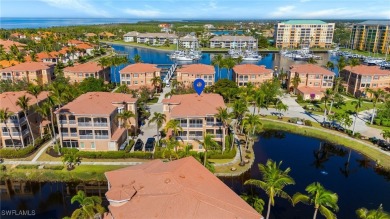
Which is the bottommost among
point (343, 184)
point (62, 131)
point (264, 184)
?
point (343, 184)

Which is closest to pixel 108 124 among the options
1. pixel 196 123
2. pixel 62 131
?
pixel 62 131

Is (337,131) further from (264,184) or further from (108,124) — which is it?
(108,124)

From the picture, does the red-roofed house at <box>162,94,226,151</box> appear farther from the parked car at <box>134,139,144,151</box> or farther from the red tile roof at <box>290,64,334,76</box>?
the red tile roof at <box>290,64,334,76</box>

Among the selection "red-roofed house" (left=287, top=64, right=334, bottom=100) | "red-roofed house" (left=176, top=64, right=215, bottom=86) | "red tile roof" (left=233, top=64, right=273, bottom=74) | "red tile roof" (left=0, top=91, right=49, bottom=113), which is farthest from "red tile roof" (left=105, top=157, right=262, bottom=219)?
"red-roofed house" (left=287, top=64, right=334, bottom=100)

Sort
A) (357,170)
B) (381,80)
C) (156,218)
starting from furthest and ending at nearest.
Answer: (381,80), (357,170), (156,218)

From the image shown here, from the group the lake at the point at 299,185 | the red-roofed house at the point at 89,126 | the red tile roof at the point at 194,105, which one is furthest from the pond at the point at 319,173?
the red-roofed house at the point at 89,126

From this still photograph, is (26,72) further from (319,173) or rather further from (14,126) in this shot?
(319,173)
